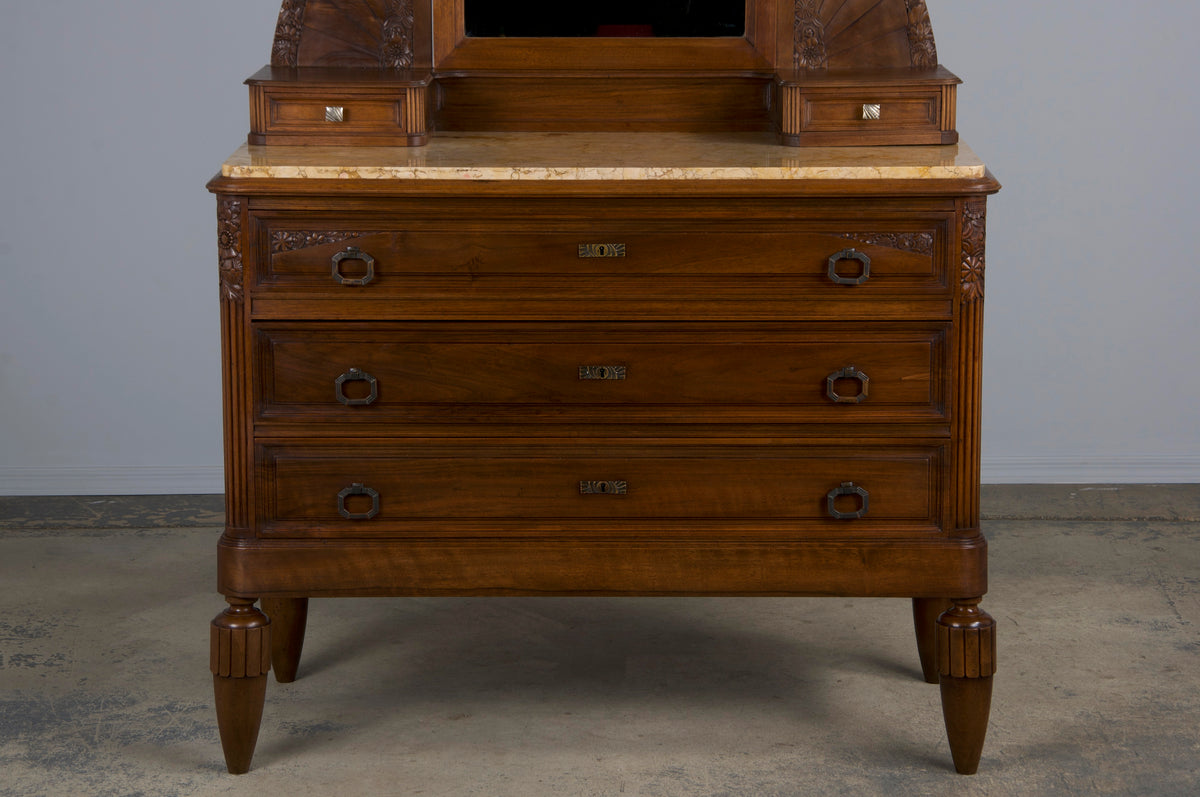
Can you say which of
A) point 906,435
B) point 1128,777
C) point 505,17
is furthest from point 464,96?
point 1128,777

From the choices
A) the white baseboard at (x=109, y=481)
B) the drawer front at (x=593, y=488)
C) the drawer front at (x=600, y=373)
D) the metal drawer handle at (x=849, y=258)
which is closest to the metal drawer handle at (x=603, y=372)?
the drawer front at (x=600, y=373)

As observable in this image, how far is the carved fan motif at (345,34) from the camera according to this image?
317 cm

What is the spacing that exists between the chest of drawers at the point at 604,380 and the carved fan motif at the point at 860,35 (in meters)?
0.43

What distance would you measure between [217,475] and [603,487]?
207 centimetres

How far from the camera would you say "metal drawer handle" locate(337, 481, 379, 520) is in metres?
2.72

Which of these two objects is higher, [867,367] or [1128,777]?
[867,367]

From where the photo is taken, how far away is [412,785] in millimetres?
2809

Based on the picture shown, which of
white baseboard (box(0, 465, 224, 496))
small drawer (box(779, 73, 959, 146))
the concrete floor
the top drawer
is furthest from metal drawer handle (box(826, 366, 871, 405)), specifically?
white baseboard (box(0, 465, 224, 496))

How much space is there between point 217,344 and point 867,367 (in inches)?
90.5

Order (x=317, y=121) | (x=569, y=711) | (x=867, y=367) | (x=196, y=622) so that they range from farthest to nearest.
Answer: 1. (x=196, y=622)
2. (x=569, y=711)
3. (x=317, y=121)
4. (x=867, y=367)

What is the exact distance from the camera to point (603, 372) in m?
2.69

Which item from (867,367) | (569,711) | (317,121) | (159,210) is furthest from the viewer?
(159,210)

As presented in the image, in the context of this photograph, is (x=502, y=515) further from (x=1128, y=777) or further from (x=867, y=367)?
(x=1128, y=777)

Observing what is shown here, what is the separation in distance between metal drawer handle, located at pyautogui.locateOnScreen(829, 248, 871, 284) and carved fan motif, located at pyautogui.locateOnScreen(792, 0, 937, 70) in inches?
26.7
